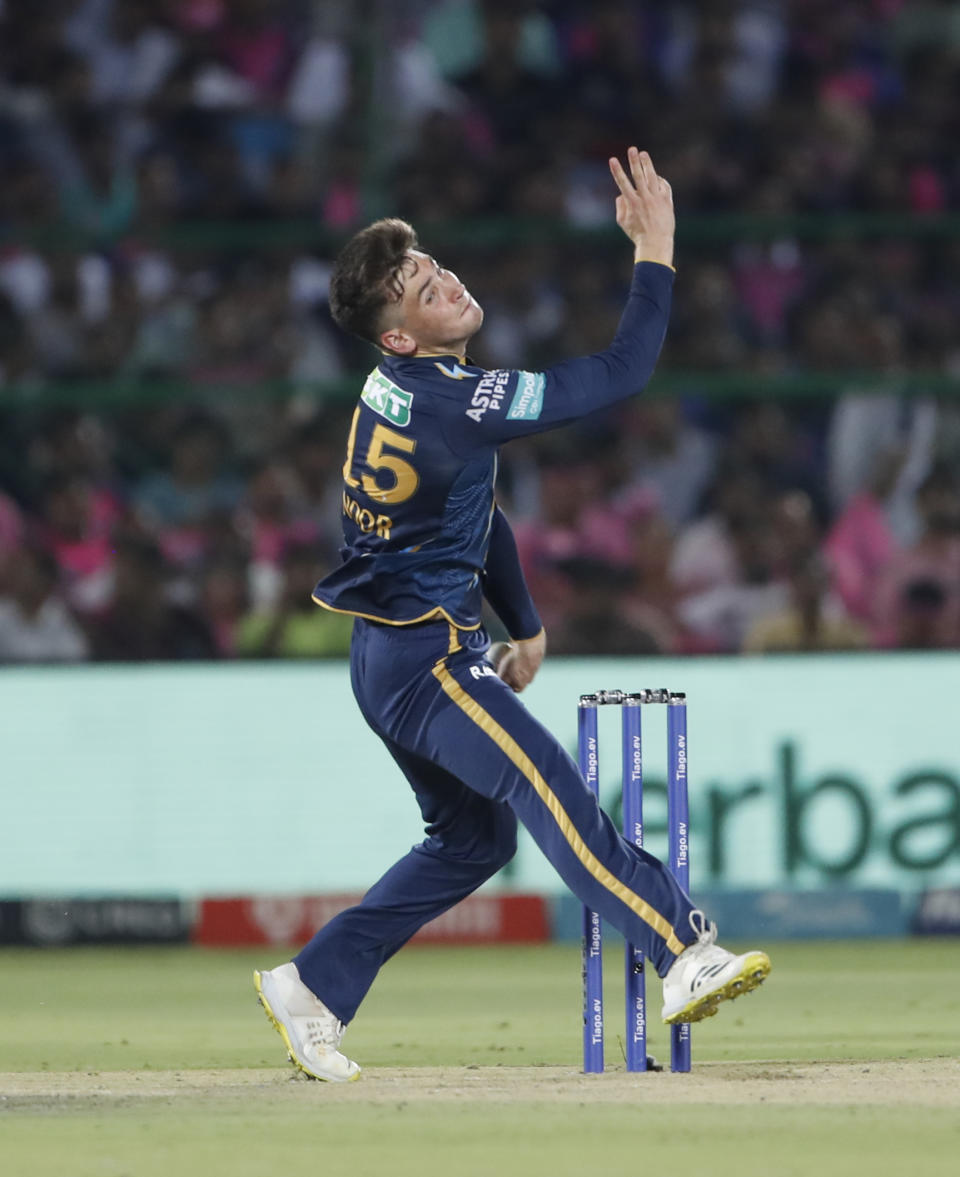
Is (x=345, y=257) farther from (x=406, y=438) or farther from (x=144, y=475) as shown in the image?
(x=144, y=475)

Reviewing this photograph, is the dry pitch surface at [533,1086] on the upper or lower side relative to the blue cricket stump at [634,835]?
lower

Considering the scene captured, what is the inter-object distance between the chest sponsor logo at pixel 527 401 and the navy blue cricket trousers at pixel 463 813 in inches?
22.4

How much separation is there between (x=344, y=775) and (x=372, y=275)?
16.2ft

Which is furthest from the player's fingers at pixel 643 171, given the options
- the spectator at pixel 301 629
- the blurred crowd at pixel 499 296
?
the spectator at pixel 301 629

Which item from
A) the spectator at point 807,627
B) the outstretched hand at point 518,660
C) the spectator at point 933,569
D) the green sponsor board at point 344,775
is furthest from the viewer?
the spectator at point 933,569

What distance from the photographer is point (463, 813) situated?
5.75 m

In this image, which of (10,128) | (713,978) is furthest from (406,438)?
(10,128)

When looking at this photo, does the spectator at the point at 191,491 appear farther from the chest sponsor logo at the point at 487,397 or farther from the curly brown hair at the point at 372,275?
the chest sponsor logo at the point at 487,397

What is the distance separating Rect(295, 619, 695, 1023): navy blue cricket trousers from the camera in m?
5.29

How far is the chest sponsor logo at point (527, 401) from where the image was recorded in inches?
210

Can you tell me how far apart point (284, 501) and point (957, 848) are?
11.9ft

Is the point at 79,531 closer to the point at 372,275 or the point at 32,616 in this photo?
the point at 32,616

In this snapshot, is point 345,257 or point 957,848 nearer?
point 345,257

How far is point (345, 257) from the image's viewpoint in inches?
223
